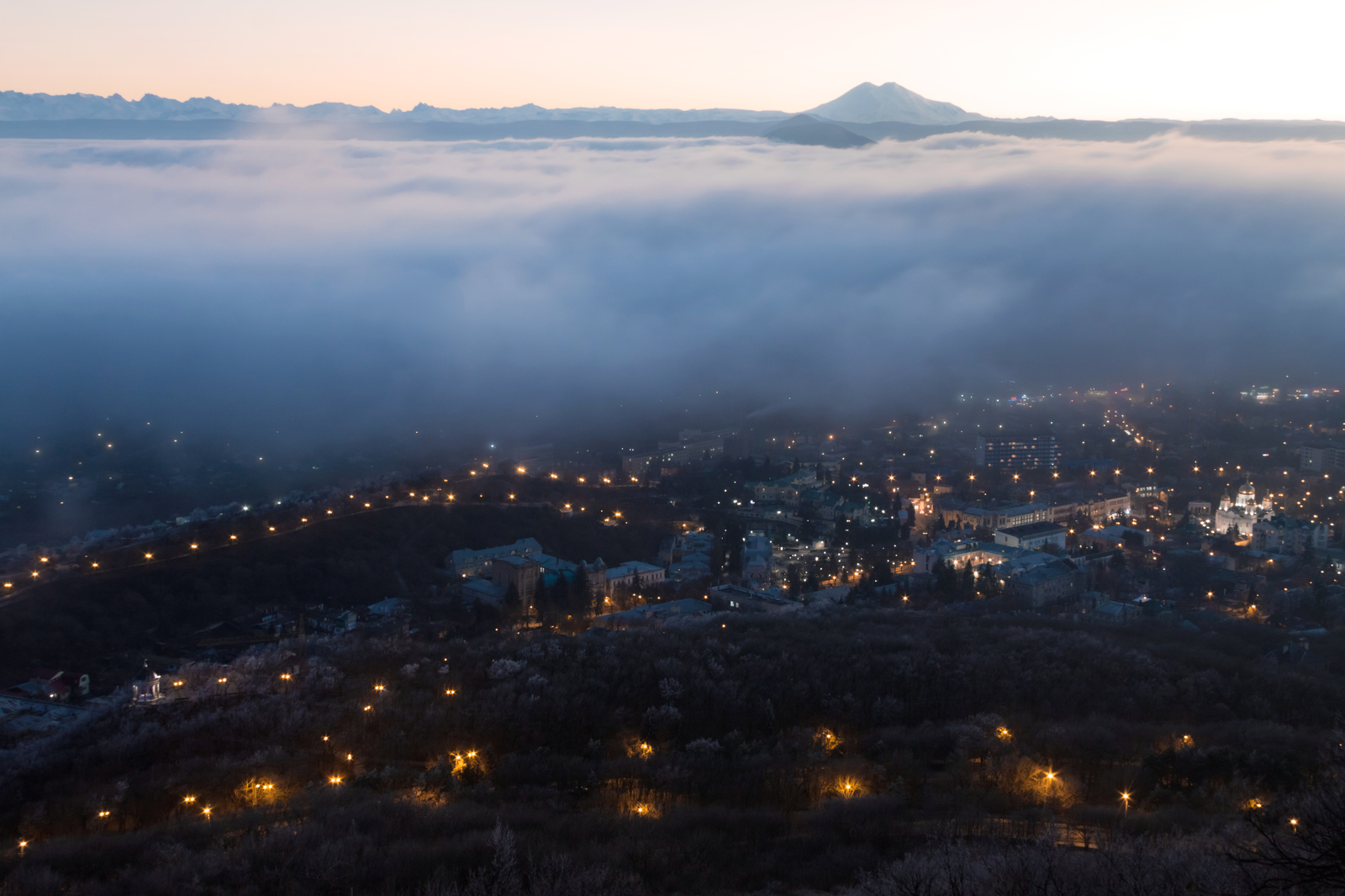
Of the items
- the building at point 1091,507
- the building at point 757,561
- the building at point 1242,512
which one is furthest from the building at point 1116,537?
the building at point 757,561

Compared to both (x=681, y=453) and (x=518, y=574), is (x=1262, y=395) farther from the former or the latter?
(x=518, y=574)

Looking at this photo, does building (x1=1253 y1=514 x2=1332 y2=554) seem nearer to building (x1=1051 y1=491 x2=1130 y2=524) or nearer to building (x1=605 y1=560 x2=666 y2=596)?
building (x1=1051 y1=491 x2=1130 y2=524)

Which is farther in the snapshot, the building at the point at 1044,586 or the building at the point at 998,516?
the building at the point at 998,516

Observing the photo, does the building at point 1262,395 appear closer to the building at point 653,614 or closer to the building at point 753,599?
the building at point 753,599

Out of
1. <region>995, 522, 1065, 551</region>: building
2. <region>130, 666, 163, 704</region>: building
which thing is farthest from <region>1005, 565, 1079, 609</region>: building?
<region>130, 666, 163, 704</region>: building

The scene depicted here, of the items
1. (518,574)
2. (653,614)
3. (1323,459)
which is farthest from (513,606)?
(1323,459)

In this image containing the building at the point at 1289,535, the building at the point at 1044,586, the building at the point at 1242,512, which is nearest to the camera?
the building at the point at 1044,586
